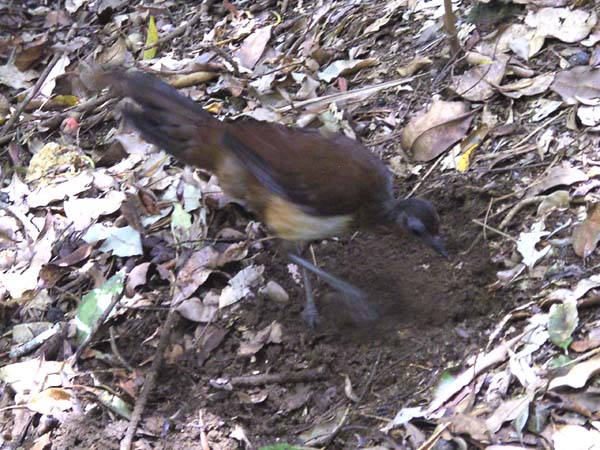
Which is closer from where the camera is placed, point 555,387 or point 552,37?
point 555,387

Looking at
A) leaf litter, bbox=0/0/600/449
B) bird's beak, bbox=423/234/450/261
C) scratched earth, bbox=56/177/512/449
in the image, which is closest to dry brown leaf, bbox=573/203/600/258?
leaf litter, bbox=0/0/600/449

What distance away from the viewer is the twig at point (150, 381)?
143 inches

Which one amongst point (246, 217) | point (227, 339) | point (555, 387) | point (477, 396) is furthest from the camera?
point (246, 217)

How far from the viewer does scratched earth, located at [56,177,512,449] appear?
140 inches

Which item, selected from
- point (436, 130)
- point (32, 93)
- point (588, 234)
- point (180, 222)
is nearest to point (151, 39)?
point (32, 93)

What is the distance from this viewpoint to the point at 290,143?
4012 millimetres

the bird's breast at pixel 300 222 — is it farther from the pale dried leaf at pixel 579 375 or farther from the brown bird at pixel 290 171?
the pale dried leaf at pixel 579 375

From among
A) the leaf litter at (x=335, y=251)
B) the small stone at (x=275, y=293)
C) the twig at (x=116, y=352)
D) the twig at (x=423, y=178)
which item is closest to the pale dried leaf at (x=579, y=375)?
the leaf litter at (x=335, y=251)

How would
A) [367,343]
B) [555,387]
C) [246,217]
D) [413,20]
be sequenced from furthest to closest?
[413,20], [246,217], [367,343], [555,387]

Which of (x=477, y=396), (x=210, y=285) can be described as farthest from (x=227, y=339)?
(x=477, y=396)

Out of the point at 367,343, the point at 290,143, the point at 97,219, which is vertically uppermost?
the point at 290,143

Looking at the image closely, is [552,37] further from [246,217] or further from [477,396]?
[477,396]

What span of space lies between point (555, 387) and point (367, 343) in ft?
3.21

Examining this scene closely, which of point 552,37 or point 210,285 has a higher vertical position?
point 552,37
